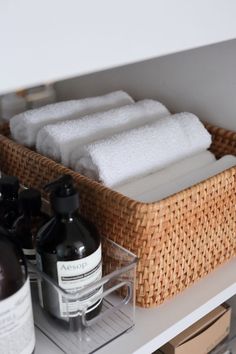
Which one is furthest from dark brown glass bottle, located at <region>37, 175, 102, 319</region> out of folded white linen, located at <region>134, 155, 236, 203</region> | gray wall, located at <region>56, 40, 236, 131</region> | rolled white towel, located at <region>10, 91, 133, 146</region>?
gray wall, located at <region>56, 40, 236, 131</region>

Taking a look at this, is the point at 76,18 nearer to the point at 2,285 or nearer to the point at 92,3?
the point at 92,3

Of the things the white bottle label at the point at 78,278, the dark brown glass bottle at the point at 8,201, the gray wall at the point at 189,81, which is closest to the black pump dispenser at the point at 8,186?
the dark brown glass bottle at the point at 8,201

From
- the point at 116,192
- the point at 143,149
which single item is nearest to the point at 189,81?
the point at 143,149

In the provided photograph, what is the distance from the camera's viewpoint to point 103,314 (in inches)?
20.9

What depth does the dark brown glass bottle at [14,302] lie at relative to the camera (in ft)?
1.42

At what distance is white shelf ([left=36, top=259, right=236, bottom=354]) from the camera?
20.4 inches

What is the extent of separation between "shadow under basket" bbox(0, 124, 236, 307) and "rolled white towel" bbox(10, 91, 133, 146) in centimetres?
4

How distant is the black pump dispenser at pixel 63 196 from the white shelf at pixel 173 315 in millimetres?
156

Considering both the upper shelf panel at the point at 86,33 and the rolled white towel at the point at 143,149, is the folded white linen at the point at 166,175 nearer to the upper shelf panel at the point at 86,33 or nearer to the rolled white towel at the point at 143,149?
the rolled white towel at the point at 143,149

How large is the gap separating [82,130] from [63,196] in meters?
0.19

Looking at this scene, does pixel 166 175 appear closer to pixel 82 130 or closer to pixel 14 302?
pixel 82 130

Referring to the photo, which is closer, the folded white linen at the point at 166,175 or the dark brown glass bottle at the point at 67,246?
the dark brown glass bottle at the point at 67,246

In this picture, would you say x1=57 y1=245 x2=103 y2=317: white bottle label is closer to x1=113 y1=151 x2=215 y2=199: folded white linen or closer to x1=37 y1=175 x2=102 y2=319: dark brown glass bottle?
x1=37 y1=175 x2=102 y2=319: dark brown glass bottle

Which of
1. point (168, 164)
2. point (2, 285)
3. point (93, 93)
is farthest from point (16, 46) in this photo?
point (93, 93)
